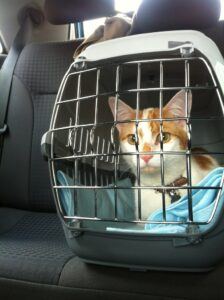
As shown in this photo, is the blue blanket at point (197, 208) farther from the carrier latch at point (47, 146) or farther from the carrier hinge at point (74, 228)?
the carrier latch at point (47, 146)

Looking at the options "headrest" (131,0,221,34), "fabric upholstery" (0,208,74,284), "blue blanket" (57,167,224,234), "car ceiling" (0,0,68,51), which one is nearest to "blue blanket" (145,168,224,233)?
"blue blanket" (57,167,224,234)

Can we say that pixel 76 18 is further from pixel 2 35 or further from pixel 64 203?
pixel 64 203

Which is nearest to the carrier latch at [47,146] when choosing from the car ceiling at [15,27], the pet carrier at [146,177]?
the pet carrier at [146,177]

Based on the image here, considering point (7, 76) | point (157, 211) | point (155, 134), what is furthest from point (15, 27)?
point (157, 211)

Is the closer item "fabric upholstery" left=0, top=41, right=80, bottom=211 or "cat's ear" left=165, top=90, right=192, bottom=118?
"cat's ear" left=165, top=90, right=192, bottom=118

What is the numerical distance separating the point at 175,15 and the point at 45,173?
26.7 inches

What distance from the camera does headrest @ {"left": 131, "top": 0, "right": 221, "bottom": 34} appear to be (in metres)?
1.17

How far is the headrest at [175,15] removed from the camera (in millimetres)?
1166

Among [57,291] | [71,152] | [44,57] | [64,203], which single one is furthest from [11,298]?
[44,57]

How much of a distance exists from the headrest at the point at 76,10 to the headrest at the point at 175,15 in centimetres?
18

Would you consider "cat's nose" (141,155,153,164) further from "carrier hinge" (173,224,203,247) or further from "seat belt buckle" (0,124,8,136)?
"seat belt buckle" (0,124,8,136)

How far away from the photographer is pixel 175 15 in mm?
1202

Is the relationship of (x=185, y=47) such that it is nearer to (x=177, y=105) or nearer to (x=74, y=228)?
(x=177, y=105)

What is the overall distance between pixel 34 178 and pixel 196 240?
0.82 metres
